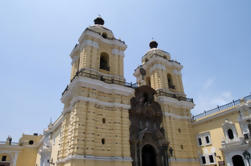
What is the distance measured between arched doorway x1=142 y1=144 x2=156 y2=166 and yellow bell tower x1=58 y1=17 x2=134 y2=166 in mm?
3089

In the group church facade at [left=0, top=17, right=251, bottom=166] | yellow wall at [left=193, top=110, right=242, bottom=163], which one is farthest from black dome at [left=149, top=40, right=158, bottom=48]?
yellow wall at [left=193, top=110, right=242, bottom=163]

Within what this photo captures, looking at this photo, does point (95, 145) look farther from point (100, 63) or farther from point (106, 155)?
point (100, 63)

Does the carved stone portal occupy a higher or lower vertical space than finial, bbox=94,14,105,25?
lower

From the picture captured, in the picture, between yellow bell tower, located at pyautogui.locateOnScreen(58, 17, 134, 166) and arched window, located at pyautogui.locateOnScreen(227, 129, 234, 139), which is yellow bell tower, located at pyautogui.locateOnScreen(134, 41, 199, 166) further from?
yellow bell tower, located at pyautogui.locateOnScreen(58, 17, 134, 166)

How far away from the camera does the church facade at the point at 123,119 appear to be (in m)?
18.0

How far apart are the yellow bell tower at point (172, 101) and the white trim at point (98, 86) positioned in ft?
16.8

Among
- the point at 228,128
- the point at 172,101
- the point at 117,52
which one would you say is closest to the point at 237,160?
the point at 228,128

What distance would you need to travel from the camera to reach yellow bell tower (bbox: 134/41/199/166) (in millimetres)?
22906

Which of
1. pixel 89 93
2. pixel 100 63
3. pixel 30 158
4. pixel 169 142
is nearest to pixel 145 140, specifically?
pixel 169 142

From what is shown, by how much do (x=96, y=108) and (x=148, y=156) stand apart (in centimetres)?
823

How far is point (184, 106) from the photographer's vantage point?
26328 mm

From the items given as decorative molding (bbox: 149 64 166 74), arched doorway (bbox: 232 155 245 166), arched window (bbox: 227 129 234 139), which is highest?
decorative molding (bbox: 149 64 166 74)

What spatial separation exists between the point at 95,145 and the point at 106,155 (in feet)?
4.67

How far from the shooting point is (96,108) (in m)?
19.4
